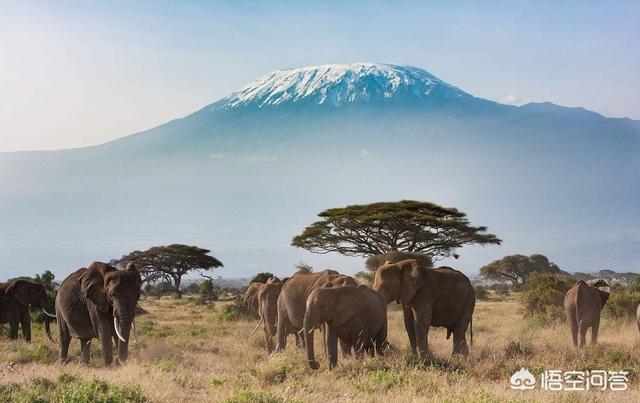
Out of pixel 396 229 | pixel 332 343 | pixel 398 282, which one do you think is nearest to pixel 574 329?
pixel 398 282

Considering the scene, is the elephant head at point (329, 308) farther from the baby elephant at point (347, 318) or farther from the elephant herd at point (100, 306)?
the elephant herd at point (100, 306)

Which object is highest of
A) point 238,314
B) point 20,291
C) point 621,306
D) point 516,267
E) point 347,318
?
point 347,318

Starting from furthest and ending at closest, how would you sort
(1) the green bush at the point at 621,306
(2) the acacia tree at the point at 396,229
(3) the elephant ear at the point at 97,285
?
(2) the acacia tree at the point at 396,229 → (1) the green bush at the point at 621,306 → (3) the elephant ear at the point at 97,285

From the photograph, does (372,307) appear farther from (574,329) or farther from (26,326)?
(26,326)

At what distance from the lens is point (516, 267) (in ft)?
255

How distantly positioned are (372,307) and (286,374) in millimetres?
2087

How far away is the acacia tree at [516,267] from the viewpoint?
76500mm

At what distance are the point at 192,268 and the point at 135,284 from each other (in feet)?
177

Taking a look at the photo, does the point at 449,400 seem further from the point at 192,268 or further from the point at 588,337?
the point at 192,268

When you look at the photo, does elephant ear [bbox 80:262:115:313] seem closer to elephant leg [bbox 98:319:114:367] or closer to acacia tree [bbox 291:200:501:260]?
elephant leg [bbox 98:319:114:367]

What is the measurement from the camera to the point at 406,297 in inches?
669

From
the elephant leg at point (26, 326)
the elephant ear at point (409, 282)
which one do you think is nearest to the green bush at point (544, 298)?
the elephant ear at point (409, 282)

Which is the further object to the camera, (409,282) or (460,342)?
(460,342)

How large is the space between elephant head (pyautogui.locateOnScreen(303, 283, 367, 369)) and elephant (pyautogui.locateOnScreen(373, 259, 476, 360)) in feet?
4.72
